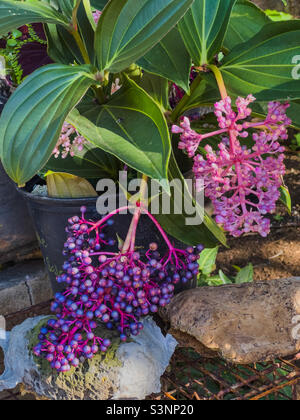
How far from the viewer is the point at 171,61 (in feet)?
2.92

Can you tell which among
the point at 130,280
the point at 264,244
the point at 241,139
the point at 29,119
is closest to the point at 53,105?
the point at 29,119

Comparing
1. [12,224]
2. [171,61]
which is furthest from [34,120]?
[12,224]

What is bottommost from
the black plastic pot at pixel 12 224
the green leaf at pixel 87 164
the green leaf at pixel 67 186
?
the black plastic pot at pixel 12 224

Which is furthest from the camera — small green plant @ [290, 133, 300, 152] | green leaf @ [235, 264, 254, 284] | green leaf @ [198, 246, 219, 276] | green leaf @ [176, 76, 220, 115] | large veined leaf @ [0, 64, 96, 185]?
small green plant @ [290, 133, 300, 152]

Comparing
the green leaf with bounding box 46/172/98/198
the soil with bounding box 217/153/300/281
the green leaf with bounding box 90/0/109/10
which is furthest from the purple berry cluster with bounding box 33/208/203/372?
the soil with bounding box 217/153/300/281

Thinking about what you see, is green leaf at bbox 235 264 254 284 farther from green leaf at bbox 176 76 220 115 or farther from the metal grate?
green leaf at bbox 176 76 220 115

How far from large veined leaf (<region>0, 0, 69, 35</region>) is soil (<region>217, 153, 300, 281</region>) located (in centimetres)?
103

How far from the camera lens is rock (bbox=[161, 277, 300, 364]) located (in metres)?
0.89

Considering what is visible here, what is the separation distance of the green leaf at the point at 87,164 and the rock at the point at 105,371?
→ 0.31 metres

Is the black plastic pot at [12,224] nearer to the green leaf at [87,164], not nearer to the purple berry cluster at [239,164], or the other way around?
the green leaf at [87,164]

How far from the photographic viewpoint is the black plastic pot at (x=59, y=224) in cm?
99

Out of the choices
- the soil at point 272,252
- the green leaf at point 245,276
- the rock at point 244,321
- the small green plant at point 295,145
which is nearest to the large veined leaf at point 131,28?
the rock at point 244,321

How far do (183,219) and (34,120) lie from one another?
34 cm

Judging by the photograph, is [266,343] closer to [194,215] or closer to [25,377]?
[194,215]
